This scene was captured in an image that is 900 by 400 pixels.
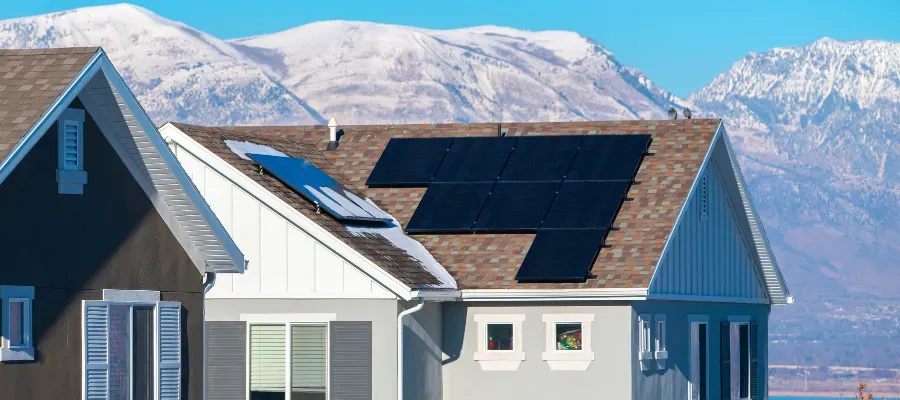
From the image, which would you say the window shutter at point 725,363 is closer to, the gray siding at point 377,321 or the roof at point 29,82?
the gray siding at point 377,321

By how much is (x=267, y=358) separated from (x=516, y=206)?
19.0 ft

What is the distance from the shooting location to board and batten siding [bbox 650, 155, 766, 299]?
34.1m

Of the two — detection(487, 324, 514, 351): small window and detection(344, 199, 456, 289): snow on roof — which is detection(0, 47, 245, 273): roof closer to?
detection(344, 199, 456, 289): snow on roof

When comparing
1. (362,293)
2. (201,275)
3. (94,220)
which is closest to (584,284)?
(362,293)

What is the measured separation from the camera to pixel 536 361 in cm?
3259

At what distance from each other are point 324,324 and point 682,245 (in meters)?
7.29

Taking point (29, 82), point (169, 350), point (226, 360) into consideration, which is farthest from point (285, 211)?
point (29, 82)

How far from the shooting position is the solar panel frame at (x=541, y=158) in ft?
115

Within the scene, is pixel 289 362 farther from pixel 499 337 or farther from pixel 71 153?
pixel 71 153

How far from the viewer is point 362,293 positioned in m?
31.3

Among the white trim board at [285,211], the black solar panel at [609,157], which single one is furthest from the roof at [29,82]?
the black solar panel at [609,157]

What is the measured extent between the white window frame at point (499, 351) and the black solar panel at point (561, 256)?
0.81 metres

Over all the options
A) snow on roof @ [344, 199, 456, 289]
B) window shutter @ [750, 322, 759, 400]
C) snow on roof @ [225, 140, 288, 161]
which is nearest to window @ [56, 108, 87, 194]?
snow on roof @ [344, 199, 456, 289]

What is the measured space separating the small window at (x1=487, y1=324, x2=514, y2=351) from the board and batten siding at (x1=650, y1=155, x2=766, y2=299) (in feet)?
8.87
